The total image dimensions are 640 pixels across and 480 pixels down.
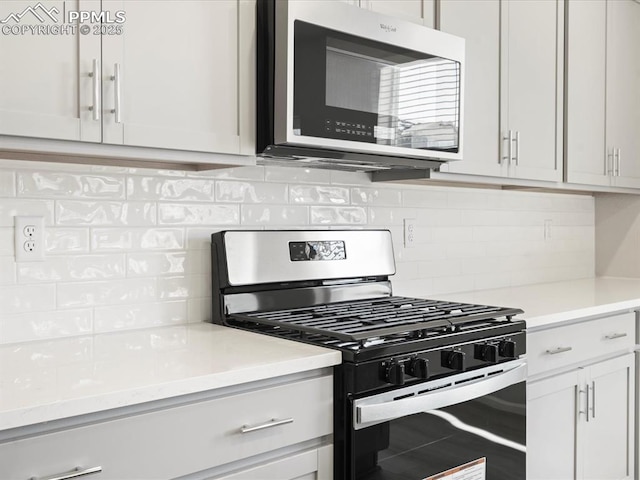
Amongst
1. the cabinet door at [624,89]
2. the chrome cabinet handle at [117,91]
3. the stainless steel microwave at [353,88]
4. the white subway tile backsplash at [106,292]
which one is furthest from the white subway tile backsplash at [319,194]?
the cabinet door at [624,89]

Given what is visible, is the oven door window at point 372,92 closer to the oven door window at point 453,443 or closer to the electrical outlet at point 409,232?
the electrical outlet at point 409,232

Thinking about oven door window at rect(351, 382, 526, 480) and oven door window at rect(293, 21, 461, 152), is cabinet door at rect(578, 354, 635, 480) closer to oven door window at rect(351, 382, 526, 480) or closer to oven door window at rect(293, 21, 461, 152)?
oven door window at rect(351, 382, 526, 480)

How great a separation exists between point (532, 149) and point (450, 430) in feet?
4.63

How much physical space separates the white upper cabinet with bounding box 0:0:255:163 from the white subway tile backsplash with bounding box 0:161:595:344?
12.7 inches

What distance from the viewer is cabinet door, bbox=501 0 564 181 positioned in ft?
8.73

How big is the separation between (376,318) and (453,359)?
260 millimetres

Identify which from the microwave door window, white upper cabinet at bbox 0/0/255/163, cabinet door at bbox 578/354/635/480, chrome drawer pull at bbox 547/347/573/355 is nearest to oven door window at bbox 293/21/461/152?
the microwave door window

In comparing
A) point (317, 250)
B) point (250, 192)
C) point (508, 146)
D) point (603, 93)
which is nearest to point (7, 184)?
point (250, 192)

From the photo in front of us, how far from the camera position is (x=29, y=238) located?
176 cm

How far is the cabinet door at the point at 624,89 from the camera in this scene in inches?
129

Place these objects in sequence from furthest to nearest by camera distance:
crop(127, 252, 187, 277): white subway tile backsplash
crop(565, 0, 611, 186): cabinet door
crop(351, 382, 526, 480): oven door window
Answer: crop(565, 0, 611, 186): cabinet door < crop(127, 252, 187, 277): white subway tile backsplash < crop(351, 382, 526, 480): oven door window

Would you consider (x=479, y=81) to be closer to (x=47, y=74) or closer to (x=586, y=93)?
(x=586, y=93)

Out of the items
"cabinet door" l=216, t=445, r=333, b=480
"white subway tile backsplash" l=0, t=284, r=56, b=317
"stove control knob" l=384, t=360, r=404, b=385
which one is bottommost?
"cabinet door" l=216, t=445, r=333, b=480

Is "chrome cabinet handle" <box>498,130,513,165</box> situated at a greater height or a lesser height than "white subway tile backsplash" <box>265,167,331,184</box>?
greater
